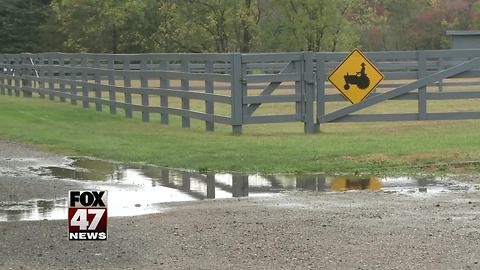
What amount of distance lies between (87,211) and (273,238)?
2.17 metres

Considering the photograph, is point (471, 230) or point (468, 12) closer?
point (471, 230)

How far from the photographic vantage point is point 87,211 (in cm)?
549

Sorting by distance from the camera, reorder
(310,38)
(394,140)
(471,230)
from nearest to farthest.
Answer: (471,230) < (394,140) < (310,38)

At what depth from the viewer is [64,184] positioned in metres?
10.6

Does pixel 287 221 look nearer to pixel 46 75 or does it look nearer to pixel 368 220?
pixel 368 220

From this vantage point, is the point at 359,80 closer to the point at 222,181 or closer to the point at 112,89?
the point at 222,181

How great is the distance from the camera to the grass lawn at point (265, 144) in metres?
11.9

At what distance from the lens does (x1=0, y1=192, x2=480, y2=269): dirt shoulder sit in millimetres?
6395

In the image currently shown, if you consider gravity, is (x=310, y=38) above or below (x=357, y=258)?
above

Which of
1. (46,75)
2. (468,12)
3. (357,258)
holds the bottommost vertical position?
(357,258)

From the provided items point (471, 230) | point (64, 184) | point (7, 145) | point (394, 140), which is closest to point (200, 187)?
point (64, 184)

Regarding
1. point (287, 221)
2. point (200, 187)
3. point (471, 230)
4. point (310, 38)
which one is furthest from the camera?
point (310, 38)

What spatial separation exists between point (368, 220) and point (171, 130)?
9.88 metres

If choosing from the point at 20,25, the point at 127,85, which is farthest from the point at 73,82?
the point at 20,25
